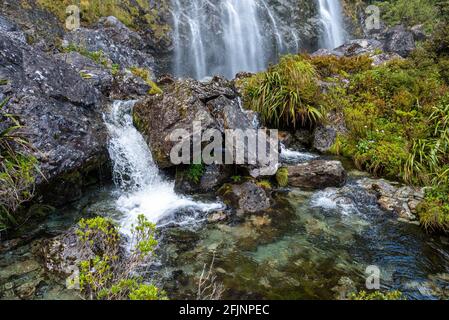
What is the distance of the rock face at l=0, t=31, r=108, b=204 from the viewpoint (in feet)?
18.9

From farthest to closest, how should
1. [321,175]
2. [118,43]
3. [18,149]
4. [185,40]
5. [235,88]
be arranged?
[185,40]
[118,43]
[235,88]
[321,175]
[18,149]

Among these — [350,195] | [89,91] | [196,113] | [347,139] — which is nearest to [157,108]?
[196,113]

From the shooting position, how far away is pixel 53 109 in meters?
6.21

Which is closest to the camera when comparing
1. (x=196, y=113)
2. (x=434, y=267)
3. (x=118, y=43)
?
(x=434, y=267)

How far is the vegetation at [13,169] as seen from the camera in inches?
196

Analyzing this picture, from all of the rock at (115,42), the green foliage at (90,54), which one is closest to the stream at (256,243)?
the green foliage at (90,54)

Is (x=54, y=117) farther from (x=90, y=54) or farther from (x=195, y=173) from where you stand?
(x=90, y=54)

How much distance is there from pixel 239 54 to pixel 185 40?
309 cm

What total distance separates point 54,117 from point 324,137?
725 cm

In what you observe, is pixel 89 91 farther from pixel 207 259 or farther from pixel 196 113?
pixel 207 259


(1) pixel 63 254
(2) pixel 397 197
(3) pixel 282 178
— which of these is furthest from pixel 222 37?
(1) pixel 63 254

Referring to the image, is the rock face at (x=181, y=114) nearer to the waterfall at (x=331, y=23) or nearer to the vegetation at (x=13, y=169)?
the vegetation at (x=13, y=169)

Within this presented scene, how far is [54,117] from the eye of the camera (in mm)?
6129
